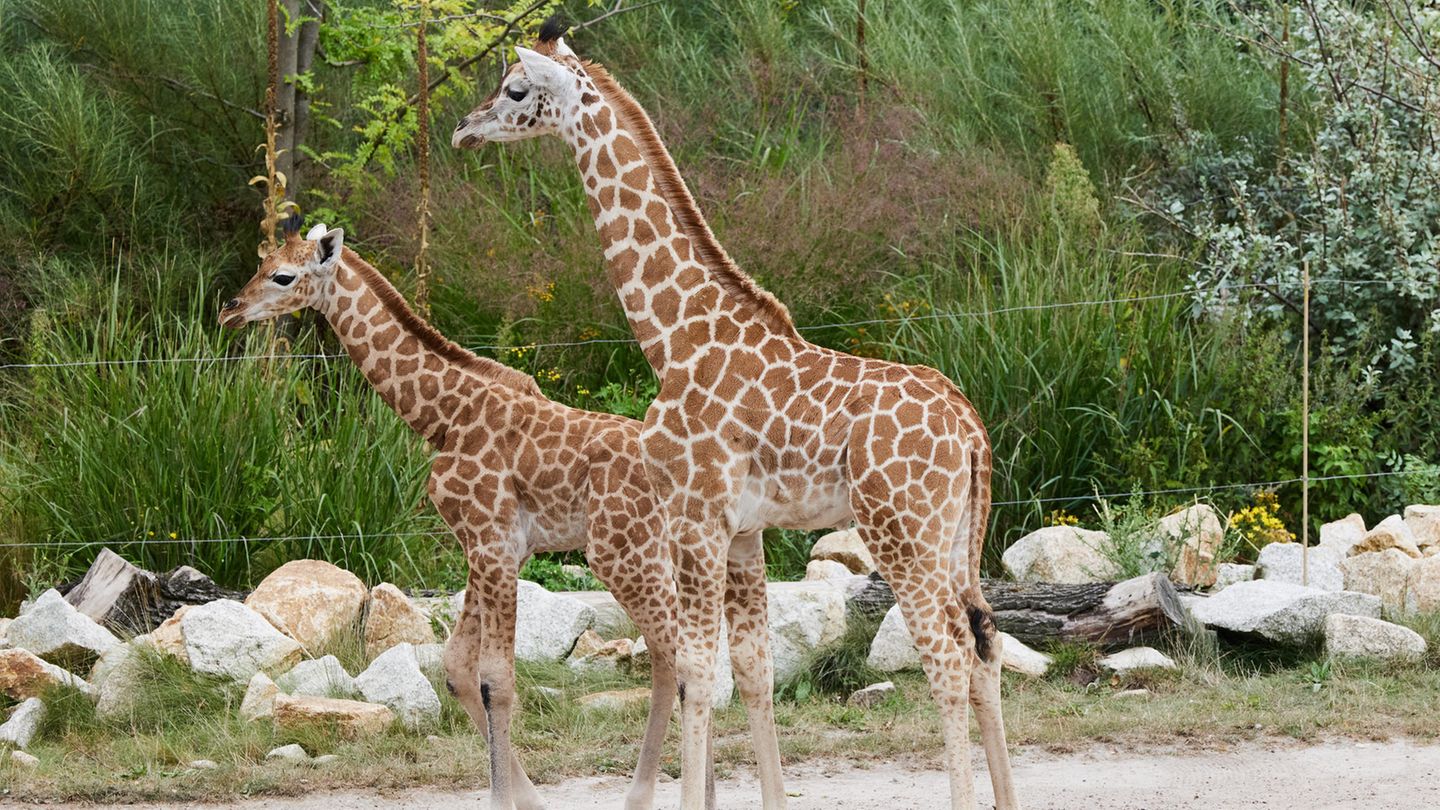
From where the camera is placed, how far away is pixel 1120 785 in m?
5.88

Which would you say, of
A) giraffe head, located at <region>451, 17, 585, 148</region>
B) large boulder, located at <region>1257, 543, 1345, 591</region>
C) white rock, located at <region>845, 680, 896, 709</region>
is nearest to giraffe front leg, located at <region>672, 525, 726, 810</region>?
giraffe head, located at <region>451, 17, 585, 148</region>

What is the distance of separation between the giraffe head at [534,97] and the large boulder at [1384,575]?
480 cm

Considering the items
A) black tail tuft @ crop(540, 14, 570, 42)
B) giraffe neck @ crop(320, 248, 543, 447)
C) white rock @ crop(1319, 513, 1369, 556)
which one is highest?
black tail tuft @ crop(540, 14, 570, 42)

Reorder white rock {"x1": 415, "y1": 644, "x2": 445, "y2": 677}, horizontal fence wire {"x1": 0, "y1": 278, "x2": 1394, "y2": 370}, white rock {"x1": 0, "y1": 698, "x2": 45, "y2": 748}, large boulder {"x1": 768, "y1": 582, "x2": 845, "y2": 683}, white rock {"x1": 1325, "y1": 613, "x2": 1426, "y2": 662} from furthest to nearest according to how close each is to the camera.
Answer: horizontal fence wire {"x1": 0, "y1": 278, "x2": 1394, "y2": 370}, large boulder {"x1": 768, "y1": 582, "x2": 845, "y2": 683}, white rock {"x1": 1325, "y1": 613, "x2": 1426, "y2": 662}, white rock {"x1": 415, "y1": 644, "x2": 445, "y2": 677}, white rock {"x1": 0, "y1": 698, "x2": 45, "y2": 748}

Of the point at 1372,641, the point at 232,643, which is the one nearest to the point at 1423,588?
the point at 1372,641

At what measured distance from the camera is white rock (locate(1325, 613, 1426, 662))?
720 centimetres

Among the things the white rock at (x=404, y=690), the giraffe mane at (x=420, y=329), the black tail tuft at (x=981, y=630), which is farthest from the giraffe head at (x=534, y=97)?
the white rock at (x=404, y=690)

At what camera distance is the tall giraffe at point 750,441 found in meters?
4.88

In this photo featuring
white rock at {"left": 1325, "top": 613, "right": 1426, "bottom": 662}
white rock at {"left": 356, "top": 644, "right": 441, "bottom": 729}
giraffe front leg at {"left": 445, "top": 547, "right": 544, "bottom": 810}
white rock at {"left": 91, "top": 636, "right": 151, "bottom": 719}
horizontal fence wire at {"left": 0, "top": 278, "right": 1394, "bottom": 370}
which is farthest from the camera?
horizontal fence wire at {"left": 0, "top": 278, "right": 1394, "bottom": 370}

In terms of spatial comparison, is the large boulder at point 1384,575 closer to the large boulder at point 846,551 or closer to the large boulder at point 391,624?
the large boulder at point 846,551

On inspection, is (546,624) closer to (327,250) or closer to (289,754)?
(289,754)

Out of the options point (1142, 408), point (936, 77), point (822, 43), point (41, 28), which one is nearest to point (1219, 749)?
point (1142, 408)

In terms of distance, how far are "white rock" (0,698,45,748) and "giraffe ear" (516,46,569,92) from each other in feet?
11.6

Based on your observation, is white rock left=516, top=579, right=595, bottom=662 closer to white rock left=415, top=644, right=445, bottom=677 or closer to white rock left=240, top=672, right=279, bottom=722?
white rock left=415, top=644, right=445, bottom=677
